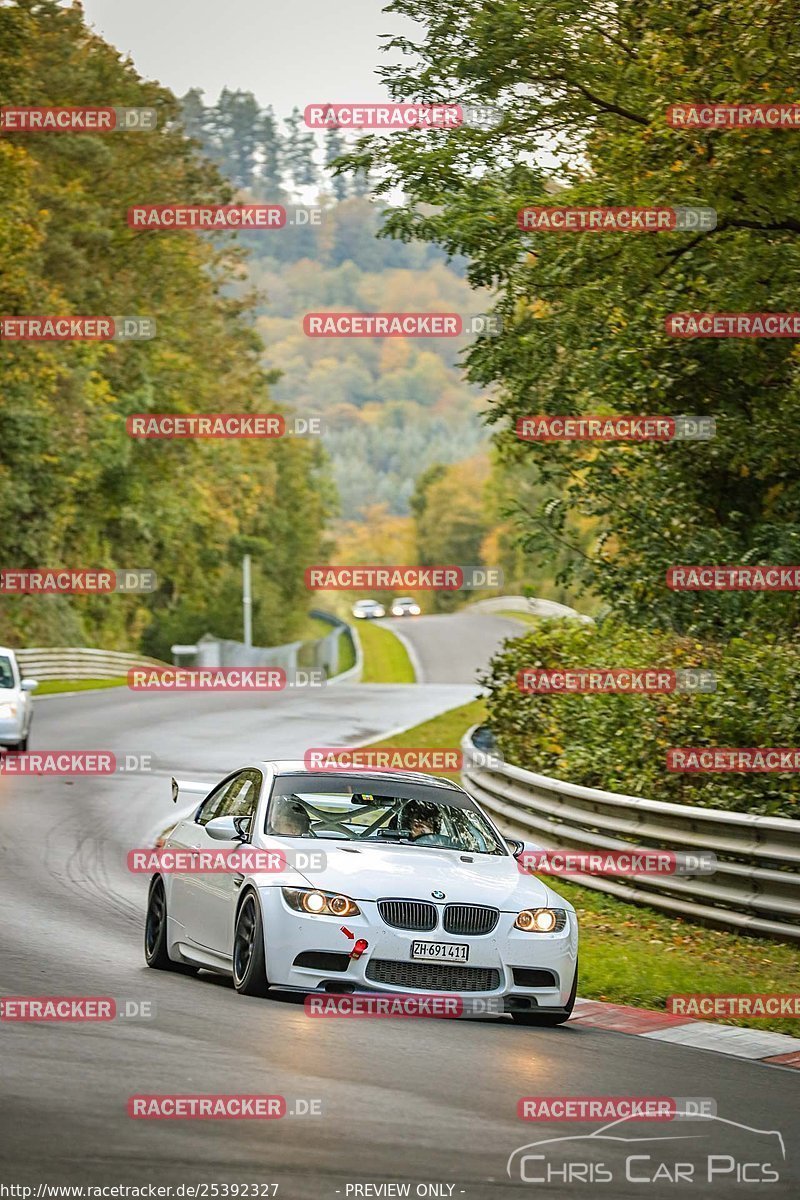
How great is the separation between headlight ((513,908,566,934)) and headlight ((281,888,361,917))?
0.96 metres

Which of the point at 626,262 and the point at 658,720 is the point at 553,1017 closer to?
the point at 658,720

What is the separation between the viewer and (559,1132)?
23.3 feet

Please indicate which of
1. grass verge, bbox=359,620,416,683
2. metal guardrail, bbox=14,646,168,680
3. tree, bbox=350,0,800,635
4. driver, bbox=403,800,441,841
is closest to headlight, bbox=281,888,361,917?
driver, bbox=403,800,441,841

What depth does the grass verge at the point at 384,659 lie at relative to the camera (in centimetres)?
7350

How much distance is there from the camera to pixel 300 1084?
7.67 metres

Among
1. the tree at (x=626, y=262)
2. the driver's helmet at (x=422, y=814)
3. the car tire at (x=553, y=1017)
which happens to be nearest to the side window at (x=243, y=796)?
the driver's helmet at (x=422, y=814)

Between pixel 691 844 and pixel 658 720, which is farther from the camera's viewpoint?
pixel 658 720

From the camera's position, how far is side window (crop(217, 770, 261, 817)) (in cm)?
1123

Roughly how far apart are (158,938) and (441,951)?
249 centimetres

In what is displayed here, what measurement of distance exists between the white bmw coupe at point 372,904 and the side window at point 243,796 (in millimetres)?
25

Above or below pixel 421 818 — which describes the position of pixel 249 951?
below

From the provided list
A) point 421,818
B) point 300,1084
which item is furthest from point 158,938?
point 300,1084

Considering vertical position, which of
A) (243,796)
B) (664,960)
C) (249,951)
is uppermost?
(243,796)

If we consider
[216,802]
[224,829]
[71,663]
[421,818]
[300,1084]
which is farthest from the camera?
[71,663]
